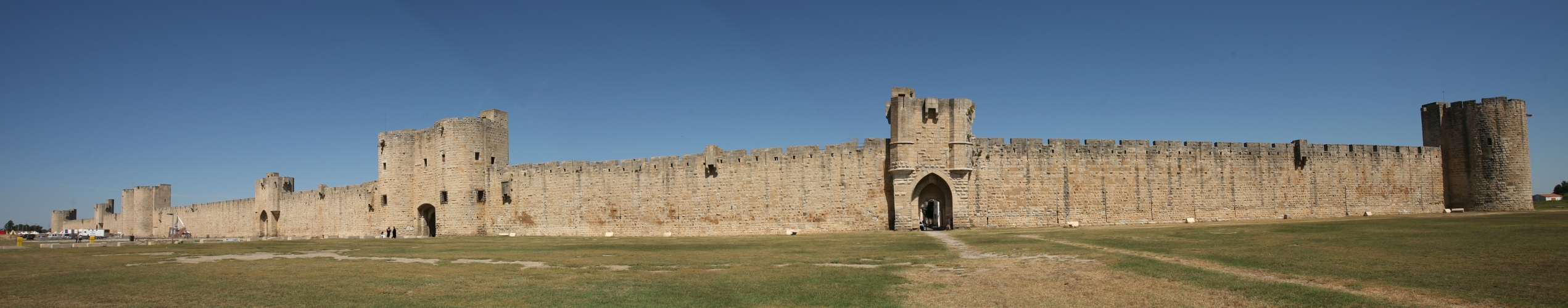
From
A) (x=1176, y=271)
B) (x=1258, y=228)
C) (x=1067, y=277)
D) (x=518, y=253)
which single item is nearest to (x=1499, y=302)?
(x=1176, y=271)

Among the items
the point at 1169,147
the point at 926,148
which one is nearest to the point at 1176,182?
the point at 1169,147

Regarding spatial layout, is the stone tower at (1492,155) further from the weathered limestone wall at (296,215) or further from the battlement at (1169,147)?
the weathered limestone wall at (296,215)

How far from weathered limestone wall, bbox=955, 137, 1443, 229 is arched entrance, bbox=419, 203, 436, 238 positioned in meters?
26.8

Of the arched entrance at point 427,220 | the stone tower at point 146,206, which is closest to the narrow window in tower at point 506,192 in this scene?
the arched entrance at point 427,220

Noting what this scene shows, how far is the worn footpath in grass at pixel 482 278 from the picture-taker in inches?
424

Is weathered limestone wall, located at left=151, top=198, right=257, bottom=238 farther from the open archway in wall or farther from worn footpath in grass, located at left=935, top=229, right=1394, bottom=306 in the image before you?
worn footpath in grass, located at left=935, top=229, right=1394, bottom=306

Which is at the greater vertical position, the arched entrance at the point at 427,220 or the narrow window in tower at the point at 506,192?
the narrow window in tower at the point at 506,192

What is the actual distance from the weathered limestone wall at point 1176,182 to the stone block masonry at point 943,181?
0.05 meters

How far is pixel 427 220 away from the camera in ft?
139

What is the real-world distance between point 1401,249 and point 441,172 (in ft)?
122

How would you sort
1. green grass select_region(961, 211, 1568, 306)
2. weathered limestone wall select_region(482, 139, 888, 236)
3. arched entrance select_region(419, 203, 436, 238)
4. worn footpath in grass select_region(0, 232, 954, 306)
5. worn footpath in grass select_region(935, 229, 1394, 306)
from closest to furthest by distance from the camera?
worn footpath in grass select_region(935, 229, 1394, 306)
green grass select_region(961, 211, 1568, 306)
worn footpath in grass select_region(0, 232, 954, 306)
weathered limestone wall select_region(482, 139, 888, 236)
arched entrance select_region(419, 203, 436, 238)

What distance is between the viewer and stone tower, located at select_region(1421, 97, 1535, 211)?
35.1m

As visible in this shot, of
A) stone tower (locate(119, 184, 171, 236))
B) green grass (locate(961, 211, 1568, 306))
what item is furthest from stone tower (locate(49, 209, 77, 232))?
green grass (locate(961, 211, 1568, 306))

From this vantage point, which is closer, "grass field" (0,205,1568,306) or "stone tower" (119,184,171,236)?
"grass field" (0,205,1568,306)
